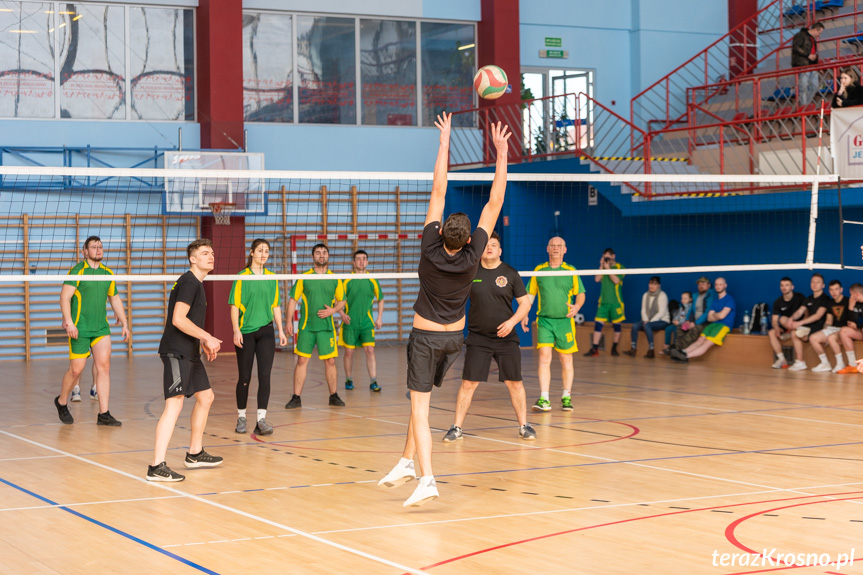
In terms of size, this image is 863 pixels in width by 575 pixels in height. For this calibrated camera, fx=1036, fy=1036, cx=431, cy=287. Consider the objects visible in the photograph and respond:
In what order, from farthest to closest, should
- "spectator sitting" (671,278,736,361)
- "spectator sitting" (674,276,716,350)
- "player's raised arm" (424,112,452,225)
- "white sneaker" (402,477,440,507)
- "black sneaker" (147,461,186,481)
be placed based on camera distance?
1. "spectator sitting" (674,276,716,350)
2. "spectator sitting" (671,278,736,361)
3. "black sneaker" (147,461,186,481)
4. "player's raised arm" (424,112,452,225)
5. "white sneaker" (402,477,440,507)

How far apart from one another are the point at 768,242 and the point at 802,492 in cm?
1037

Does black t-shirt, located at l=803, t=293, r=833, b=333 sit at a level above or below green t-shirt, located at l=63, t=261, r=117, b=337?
below

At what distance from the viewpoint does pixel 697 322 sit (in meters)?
16.2

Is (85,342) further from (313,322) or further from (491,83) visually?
(491,83)

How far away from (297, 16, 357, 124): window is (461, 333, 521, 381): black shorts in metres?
11.7

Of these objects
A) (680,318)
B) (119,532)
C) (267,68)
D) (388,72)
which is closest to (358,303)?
(680,318)

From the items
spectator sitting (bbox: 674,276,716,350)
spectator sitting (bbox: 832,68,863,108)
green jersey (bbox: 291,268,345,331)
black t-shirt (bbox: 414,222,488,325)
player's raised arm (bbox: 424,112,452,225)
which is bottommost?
spectator sitting (bbox: 674,276,716,350)

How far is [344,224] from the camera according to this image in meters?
19.3

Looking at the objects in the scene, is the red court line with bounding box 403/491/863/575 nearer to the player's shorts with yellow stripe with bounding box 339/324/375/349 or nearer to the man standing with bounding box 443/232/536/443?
the man standing with bounding box 443/232/536/443

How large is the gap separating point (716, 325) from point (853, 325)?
246 cm

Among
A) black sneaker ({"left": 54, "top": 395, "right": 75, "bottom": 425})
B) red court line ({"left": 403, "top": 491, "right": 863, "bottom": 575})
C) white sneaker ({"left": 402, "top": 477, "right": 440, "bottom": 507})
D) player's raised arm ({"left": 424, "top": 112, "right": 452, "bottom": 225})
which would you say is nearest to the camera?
red court line ({"left": 403, "top": 491, "right": 863, "bottom": 575})

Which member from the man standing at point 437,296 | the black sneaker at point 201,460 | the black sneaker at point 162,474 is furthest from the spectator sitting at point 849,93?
the black sneaker at point 162,474

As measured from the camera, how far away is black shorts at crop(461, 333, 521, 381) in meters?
8.70

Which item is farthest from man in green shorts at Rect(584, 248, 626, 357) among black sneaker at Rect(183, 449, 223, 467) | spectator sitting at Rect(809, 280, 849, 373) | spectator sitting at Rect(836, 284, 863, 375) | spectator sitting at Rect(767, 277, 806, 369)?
black sneaker at Rect(183, 449, 223, 467)
